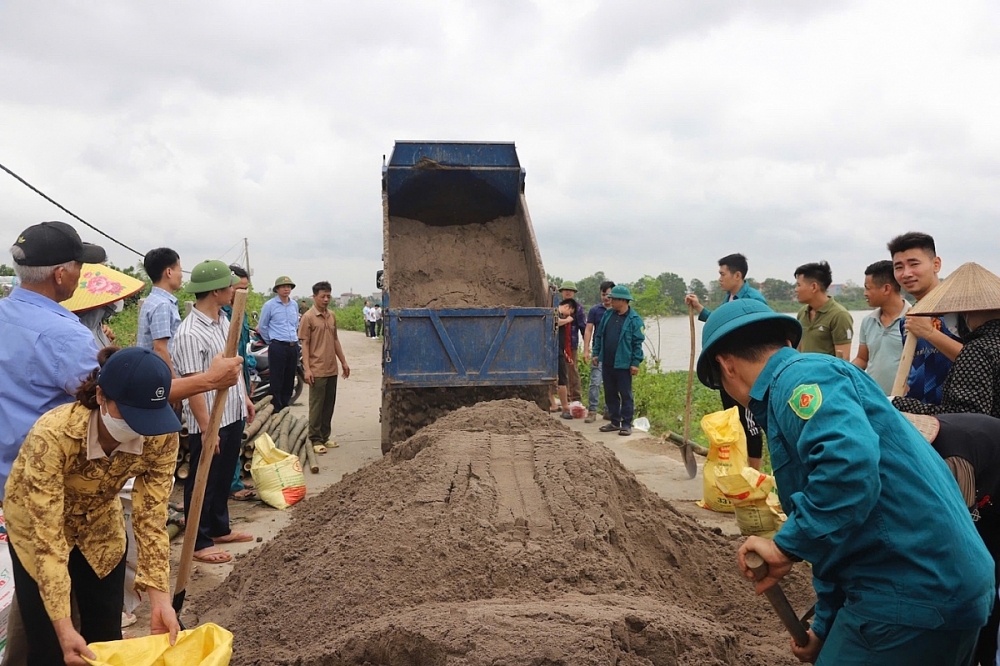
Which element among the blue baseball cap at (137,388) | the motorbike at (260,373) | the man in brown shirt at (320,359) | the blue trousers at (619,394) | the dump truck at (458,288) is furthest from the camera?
the motorbike at (260,373)

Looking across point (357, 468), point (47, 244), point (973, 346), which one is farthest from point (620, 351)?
point (47, 244)

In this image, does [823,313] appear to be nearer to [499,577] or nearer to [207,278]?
[499,577]

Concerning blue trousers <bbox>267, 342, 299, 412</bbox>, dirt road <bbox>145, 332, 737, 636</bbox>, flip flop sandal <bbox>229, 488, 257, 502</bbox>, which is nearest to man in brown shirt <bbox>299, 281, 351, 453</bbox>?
dirt road <bbox>145, 332, 737, 636</bbox>

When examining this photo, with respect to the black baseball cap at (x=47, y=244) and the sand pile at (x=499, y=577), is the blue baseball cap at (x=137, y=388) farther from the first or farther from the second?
the sand pile at (x=499, y=577)

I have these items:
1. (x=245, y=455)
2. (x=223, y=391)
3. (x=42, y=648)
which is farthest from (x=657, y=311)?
(x=42, y=648)

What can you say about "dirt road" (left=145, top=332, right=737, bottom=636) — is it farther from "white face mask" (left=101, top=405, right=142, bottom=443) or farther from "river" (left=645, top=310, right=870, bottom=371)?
"river" (left=645, top=310, right=870, bottom=371)

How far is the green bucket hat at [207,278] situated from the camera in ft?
14.6

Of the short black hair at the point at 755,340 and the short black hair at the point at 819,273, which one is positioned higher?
the short black hair at the point at 819,273

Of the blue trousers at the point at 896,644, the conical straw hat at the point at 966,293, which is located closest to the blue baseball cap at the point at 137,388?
the blue trousers at the point at 896,644

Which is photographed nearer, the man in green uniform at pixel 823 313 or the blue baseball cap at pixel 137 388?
the blue baseball cap at pixel 137 388

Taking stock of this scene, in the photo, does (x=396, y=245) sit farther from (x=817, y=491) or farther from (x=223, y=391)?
(x=817, y=491)

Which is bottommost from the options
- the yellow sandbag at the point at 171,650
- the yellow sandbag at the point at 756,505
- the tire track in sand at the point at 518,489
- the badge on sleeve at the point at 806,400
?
the yellow sandbag at the point at 756,505

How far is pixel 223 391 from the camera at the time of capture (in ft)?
9.29

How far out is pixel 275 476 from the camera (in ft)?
19.1
